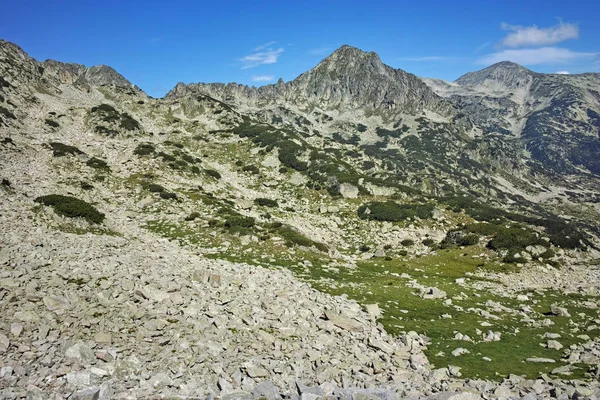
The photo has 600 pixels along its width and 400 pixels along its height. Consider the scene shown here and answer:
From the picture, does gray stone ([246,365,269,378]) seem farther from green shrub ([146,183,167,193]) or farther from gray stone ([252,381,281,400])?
green shrub ([146,183,167,193])

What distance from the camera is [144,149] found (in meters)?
63.2

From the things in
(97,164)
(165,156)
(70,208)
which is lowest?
(70,208)

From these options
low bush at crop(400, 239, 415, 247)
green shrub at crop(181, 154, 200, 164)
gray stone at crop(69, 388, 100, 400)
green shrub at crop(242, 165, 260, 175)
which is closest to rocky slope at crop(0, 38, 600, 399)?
gray stone at crop(69, 388, 100, 400)

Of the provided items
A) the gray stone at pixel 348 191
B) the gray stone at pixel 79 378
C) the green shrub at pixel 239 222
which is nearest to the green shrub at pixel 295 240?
the green shrub at pixel 239 222

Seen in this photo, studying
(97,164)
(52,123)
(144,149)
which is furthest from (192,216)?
(52,123)

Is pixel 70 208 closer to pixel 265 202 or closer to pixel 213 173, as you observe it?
pixel 265 202

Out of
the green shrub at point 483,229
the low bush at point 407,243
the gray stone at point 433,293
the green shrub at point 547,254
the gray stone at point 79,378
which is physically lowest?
the green shrub at point 547,254

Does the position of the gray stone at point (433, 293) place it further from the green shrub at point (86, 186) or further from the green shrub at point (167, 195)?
the green shrub at point (86, 186)

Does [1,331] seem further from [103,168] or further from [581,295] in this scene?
[103,168]

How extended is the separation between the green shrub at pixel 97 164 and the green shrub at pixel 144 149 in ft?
27.8

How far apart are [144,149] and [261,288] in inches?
2082

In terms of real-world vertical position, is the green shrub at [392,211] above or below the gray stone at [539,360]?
above

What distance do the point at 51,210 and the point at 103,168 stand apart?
953 inches

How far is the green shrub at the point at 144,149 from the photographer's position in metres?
61.4
